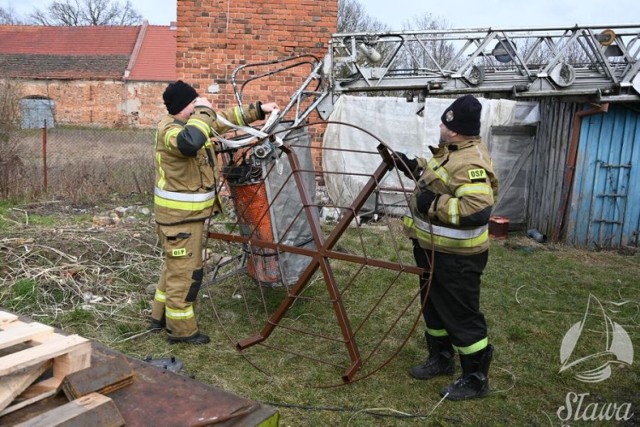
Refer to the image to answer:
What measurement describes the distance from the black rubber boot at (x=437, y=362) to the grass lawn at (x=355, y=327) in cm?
7

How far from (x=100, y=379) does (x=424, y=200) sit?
2070mm

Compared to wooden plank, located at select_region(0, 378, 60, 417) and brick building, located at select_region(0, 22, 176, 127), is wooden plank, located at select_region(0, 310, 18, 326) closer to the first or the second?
wooden plank, located at select_region(0, 378, 60, 417)

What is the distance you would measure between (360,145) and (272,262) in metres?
5.19

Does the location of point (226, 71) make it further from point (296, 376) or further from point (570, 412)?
point (570, 412)

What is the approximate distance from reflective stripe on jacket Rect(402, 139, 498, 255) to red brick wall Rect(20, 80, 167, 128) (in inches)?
977

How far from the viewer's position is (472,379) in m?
3.52

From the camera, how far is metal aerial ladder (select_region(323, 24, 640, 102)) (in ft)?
24.8

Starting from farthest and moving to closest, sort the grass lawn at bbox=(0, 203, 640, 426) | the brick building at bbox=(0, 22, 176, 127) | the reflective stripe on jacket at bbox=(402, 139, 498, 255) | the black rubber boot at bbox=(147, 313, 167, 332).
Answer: the brick building at bbox=(0, 22, 176, 127) < the black rubber boot at bbox=(147, 313, 167, 332) < the grass lawn at bbox=(0, 203, 640, 426) < the reflective stripe on jacket at bbox=(402, 139, 498, 255)

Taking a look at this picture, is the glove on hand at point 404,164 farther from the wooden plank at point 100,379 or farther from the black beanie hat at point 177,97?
the wooden plank at point 100,379

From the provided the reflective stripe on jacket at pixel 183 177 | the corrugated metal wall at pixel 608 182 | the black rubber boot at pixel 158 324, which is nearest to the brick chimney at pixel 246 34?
the corrugated metal wall at pixel 608 182

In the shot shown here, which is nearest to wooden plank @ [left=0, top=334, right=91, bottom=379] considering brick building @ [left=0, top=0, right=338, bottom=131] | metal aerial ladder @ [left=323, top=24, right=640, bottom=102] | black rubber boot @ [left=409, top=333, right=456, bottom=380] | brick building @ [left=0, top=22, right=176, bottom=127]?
black rubber boot @ [left=409, top=333, right=456, bottom=380]

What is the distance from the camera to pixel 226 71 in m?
8.81

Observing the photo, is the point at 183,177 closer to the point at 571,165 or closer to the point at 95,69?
the point at 571,165

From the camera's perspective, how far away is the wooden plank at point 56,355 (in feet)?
5.99
